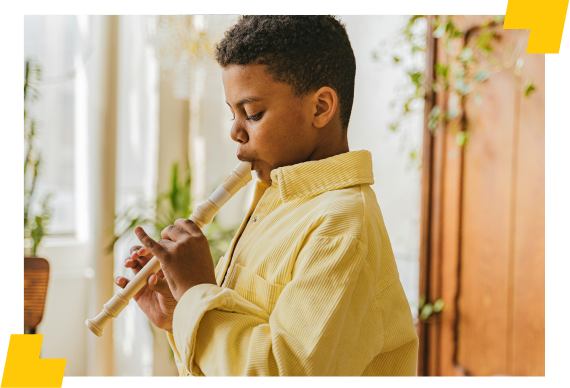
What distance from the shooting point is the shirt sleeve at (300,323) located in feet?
1.47

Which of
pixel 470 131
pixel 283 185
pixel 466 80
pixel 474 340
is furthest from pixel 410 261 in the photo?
pixel 283 185

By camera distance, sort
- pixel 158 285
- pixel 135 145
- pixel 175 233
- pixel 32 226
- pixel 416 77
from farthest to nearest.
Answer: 1. pixel 135 145
2. pixel 416 77
3. pixel 32 226
4. pixel 158 285
5. pixel 175 233

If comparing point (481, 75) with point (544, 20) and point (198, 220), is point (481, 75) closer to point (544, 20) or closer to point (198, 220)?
point (544, 20)

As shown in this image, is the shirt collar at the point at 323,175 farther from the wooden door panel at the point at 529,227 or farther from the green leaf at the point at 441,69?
the green leaf at the point at 441,69

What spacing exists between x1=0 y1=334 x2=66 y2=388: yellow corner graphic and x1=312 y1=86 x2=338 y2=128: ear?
1.68 ft

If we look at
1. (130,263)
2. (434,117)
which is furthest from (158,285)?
(434,117)

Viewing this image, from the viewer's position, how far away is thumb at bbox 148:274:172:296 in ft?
2.12

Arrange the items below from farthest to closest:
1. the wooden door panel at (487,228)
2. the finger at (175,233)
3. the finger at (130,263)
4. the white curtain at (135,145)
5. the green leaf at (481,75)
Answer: the white curtain at (135,145)
the green leaf at (481,75)
the wooden door panel at (487,228)
the finger at (130,263)
the finger at (175,233)

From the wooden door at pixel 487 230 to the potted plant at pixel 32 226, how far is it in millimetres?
782

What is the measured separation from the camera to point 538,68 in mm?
986

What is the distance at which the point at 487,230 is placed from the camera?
1.11 m

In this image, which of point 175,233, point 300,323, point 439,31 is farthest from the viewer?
point 439,31

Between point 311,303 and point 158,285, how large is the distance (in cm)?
31

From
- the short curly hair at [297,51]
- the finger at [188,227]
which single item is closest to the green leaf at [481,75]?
the short curly hair at [297,51]
